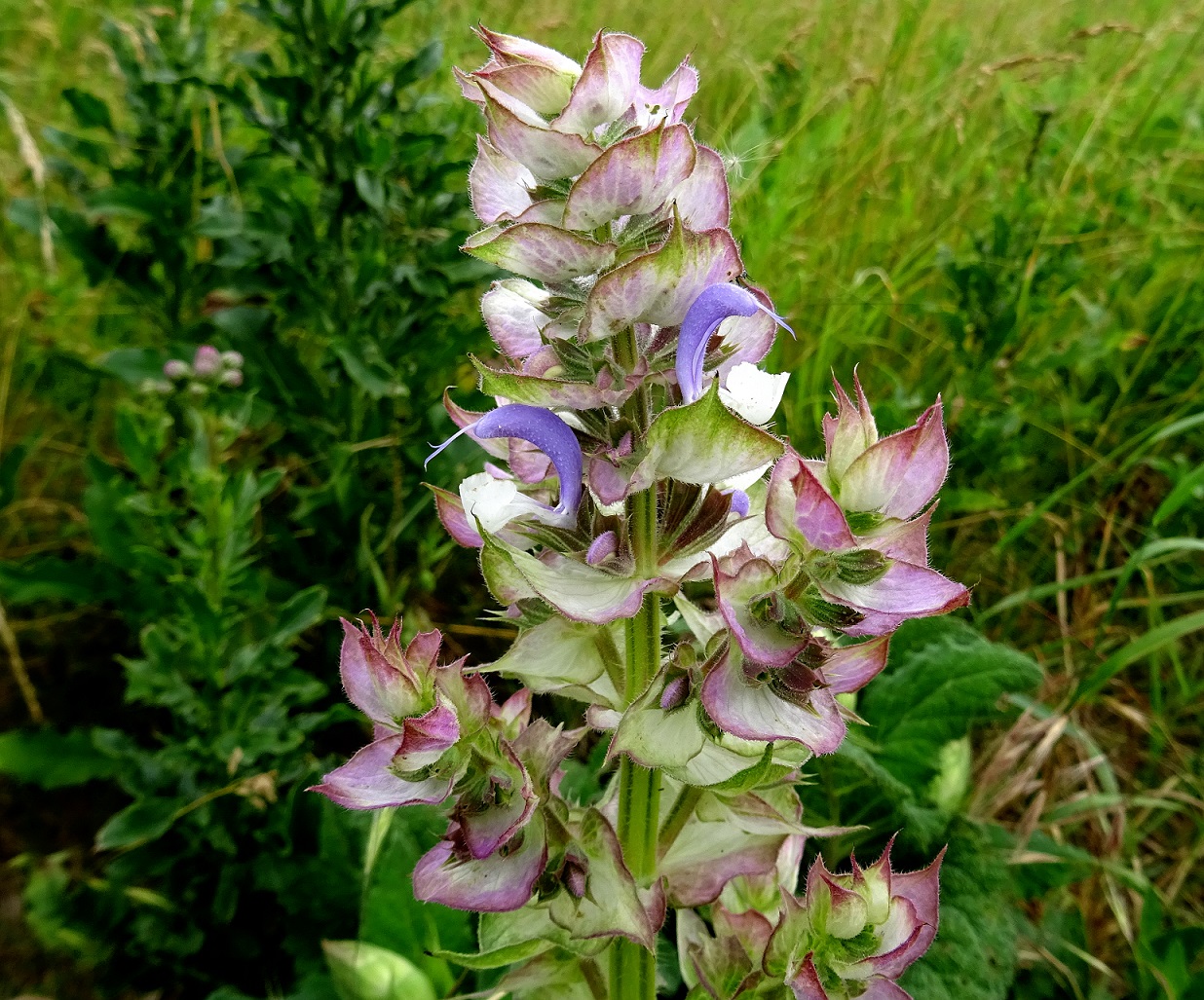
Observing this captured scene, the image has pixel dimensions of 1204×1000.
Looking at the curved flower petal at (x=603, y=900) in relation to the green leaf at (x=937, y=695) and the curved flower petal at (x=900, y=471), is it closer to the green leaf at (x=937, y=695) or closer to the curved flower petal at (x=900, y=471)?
the curved flower petal at (x=900, y=471)

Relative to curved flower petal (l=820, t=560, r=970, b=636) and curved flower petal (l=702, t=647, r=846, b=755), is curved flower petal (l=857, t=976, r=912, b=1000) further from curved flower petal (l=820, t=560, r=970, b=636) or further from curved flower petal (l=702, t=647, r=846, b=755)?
curved flower petal (l=820, t=560, r=970, b=636)

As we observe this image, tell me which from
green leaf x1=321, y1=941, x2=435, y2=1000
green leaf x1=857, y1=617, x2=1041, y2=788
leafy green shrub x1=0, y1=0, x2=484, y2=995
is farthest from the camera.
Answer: leafy green shrub x1=0, y1=0, x2=484, y2=995

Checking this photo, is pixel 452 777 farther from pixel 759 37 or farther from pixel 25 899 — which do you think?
pixel 759 37

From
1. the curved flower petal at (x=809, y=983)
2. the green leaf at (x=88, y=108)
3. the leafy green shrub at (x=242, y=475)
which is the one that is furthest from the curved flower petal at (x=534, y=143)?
the green leaf at (x=88, y=108)

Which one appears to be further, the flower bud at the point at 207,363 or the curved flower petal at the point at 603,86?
the flower bud at the point at 207,363

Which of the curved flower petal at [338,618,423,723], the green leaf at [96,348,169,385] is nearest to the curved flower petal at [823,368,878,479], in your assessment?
the curved flower petal at [338,618,423,723]

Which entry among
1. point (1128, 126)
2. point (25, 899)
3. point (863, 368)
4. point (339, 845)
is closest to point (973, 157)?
point (1128, 126)
